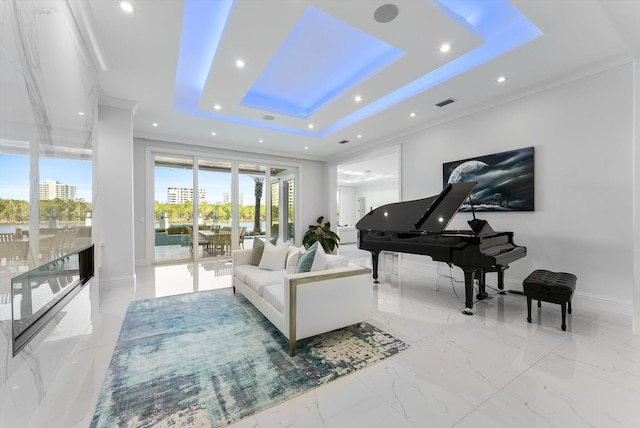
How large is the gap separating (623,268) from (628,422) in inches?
98.9

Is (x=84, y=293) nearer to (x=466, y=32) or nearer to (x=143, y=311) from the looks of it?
(x=143, y=311)

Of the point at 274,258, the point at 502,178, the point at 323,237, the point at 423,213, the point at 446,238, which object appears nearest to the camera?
the point at 446,238

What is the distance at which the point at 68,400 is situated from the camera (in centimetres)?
176

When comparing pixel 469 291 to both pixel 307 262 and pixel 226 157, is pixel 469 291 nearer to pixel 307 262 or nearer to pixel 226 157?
pixel 307 262

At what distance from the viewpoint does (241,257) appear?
13.1 feet

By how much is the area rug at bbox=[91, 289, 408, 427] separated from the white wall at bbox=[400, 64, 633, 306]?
2940mm

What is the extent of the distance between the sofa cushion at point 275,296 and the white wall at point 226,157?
494cm

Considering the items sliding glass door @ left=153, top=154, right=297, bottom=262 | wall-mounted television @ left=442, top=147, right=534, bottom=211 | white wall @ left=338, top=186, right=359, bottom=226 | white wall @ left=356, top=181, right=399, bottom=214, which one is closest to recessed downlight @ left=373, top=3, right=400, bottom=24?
wall-mounted television @ left=442, top=147, right=534, bottom=211

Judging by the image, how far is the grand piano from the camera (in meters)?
3.17

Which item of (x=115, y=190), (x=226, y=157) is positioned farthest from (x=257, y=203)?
(x=115, y=190)

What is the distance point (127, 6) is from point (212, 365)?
3307 mm

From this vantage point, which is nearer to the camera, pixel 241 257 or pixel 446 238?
pixel 446 238

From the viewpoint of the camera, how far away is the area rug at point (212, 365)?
5.49ft

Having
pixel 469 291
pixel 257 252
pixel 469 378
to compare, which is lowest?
pixel 469 378
